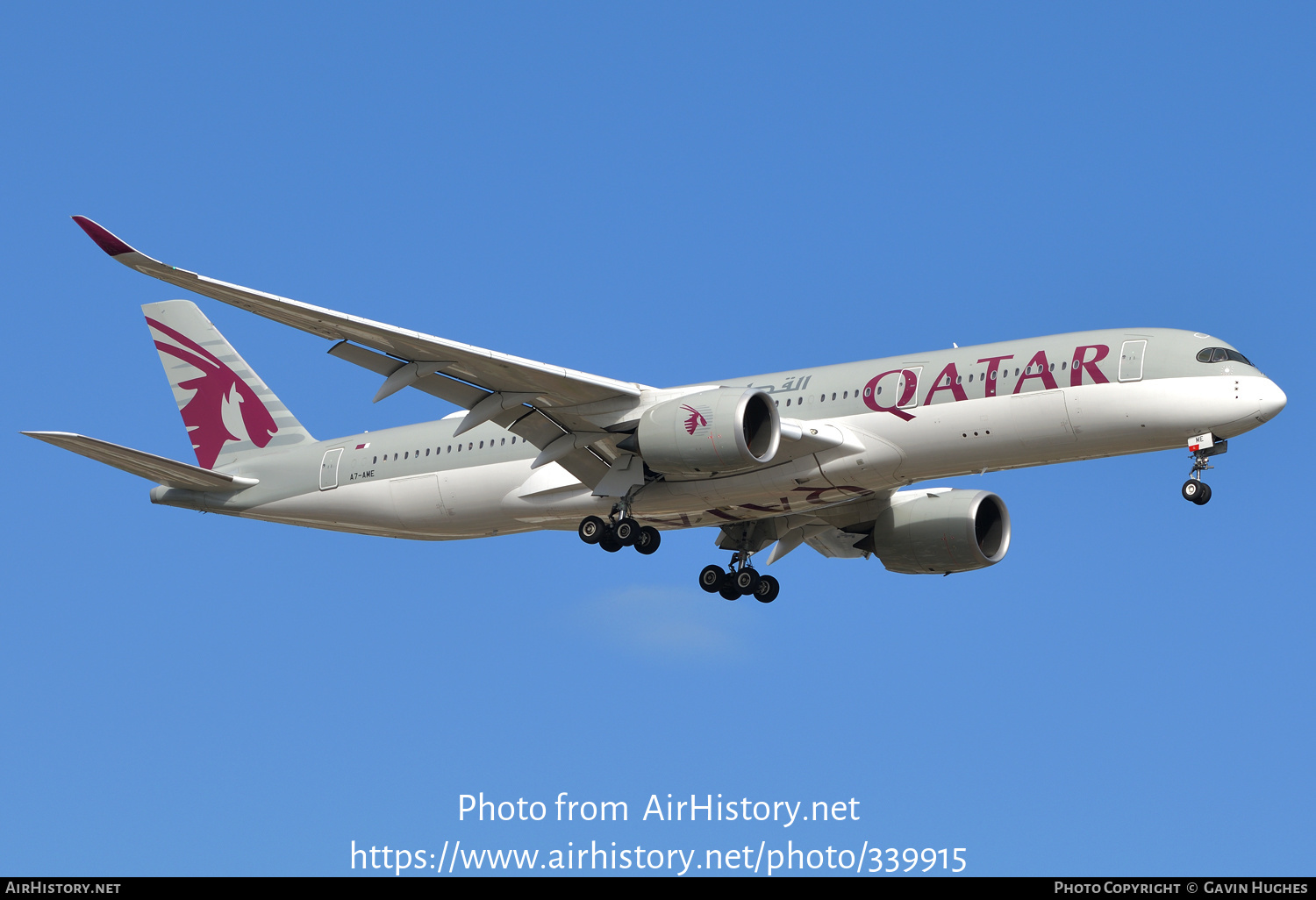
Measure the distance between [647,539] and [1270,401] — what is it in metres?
13.0

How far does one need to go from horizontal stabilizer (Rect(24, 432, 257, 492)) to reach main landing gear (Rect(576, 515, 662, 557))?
10055 mm

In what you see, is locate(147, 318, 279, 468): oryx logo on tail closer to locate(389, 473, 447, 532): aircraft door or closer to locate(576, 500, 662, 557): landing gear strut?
locate(389, 473, 447, 532): aircraft door

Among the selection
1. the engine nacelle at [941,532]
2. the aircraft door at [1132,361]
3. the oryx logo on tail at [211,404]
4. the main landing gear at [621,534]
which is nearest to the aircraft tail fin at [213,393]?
the oryx logo on tail at [211,404]

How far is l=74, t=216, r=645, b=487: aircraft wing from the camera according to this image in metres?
30.3

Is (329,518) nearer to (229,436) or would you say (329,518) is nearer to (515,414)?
(229,436)

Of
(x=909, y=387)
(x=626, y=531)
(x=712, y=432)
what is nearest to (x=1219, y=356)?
(x=909, y=387)

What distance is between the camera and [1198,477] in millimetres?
31703

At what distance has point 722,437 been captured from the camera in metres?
32.1

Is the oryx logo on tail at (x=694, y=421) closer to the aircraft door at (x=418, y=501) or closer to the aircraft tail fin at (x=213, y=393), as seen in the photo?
the aircraft door at (x=418, y=501)

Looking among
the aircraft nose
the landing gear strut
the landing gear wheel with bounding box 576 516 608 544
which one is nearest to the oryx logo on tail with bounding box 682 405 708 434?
the landing gear strut

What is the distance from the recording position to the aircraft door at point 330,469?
39.4 metres

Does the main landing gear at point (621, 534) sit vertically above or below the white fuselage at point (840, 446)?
below

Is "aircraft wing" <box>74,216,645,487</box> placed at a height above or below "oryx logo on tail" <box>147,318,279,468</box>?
below

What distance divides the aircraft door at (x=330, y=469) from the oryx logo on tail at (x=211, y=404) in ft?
8.50
